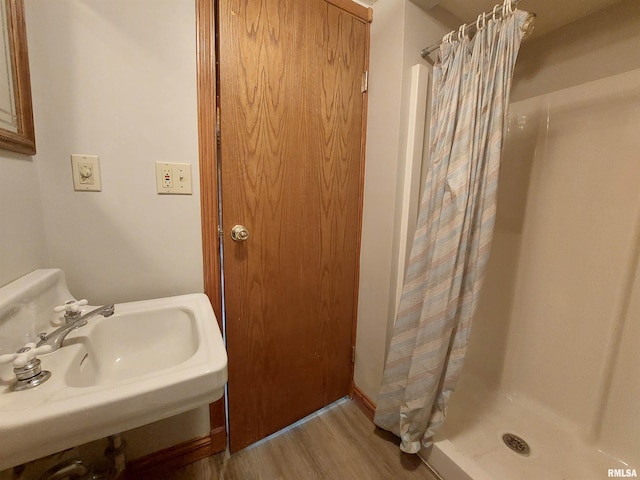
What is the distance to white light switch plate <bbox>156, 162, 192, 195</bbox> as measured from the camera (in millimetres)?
930

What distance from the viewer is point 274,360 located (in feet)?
4.00

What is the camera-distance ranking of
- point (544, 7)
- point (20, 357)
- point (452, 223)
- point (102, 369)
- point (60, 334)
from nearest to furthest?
1. point (20, 357)
2. point (60, 334)
3. point (102, 369)
4. point (452, 223)
5. point (544, 7)

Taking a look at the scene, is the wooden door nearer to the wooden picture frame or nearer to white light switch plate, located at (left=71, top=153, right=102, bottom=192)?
white light switch plate, located at (left=71, top=153, right=102, bottom=192)

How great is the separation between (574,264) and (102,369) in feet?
6.27

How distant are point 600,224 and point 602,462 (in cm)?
100

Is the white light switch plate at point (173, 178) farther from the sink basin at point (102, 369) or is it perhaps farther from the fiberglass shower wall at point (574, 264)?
the fiberglass shower wall at point (574, 264)

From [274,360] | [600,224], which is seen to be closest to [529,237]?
[600,224]

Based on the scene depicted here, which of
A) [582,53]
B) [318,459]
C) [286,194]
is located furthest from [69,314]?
[582,53]

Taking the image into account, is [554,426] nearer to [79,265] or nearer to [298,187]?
[298,187]

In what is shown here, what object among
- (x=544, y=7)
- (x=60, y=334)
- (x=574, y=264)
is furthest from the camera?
(x=574, y=264)

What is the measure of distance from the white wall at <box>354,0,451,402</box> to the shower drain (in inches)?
23.7

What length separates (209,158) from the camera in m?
0.98

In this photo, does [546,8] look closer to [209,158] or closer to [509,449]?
[209,158]

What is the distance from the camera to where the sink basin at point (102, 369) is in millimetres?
447
